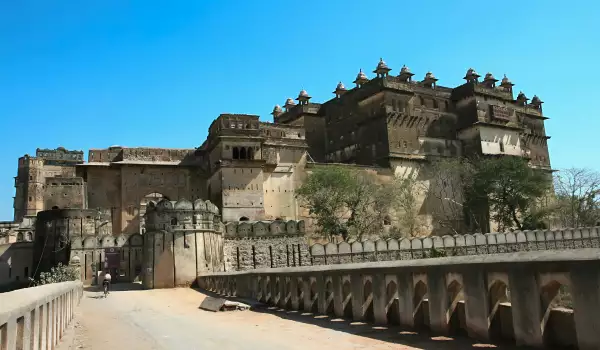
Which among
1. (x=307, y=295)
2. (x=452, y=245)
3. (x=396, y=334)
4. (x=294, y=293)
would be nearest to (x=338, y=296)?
(x=307, y=295)

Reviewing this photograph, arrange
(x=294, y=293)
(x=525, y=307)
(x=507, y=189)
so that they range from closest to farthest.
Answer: (x=525, y=307) → (x=294, y=293) → (x=507, y=189)

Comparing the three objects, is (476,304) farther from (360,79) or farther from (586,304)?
(360,79)

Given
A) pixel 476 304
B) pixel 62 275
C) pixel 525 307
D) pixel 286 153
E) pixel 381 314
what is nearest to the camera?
pixel 525 307

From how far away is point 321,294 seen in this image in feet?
35.1

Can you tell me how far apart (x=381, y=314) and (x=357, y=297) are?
81 cm

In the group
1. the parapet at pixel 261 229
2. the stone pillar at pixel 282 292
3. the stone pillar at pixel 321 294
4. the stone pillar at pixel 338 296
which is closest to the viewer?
the stone pillar at pixel 338 296

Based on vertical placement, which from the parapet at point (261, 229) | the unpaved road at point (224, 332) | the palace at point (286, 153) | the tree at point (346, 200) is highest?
the palace at point (286, 153)

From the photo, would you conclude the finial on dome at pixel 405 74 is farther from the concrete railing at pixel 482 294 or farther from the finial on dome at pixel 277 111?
the concrete railing at pixel 482 294

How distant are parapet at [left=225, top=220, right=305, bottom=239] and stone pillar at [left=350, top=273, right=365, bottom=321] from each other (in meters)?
19.3

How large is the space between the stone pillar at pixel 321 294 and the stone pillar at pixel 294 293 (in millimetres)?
1244

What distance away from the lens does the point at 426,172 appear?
5012 centimetres

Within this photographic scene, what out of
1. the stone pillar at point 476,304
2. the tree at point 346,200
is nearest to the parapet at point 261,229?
the tree at point 346,200

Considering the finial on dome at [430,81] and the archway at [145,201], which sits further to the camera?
the finial on dome at [430,81]

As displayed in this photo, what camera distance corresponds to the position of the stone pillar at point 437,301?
280 inches
